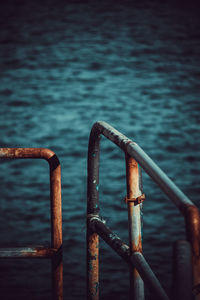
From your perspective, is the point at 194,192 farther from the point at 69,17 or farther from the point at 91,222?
the point at 69,17

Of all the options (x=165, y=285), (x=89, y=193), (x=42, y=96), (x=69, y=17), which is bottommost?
(x=165, y=285)

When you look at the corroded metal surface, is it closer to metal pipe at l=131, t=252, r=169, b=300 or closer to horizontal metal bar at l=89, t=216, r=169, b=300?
horizontal metal bar at l=89, t=216, r=169, b=300

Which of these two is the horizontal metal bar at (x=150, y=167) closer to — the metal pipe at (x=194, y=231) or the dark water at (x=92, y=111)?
the metal pipe at (x=194, y=231)

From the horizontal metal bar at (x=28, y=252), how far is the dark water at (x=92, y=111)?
6.66ft

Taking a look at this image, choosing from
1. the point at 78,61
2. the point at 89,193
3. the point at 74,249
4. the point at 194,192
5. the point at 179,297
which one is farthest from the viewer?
the point at 78,61

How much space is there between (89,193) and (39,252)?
0.90 feet

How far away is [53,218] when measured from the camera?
171 cm

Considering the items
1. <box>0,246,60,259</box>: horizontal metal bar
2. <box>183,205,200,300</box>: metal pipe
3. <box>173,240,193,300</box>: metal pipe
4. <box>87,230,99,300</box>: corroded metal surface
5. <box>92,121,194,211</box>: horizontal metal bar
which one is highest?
<box>92,121,194,211</box>: horizontal metal bar

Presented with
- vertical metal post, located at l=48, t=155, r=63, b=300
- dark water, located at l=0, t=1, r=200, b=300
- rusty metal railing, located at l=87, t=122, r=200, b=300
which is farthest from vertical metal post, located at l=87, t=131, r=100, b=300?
dark water, located at l=0, t=1, r=200, b=300

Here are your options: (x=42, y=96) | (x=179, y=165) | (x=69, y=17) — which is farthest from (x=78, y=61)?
(x=179, y=165)

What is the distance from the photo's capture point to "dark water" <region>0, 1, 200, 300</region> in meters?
4.77

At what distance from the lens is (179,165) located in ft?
31.9

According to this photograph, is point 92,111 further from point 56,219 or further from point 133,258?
point 133,258

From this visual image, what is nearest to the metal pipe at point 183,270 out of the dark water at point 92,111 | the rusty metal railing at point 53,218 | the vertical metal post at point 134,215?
the vertical metal post at point 134,215
